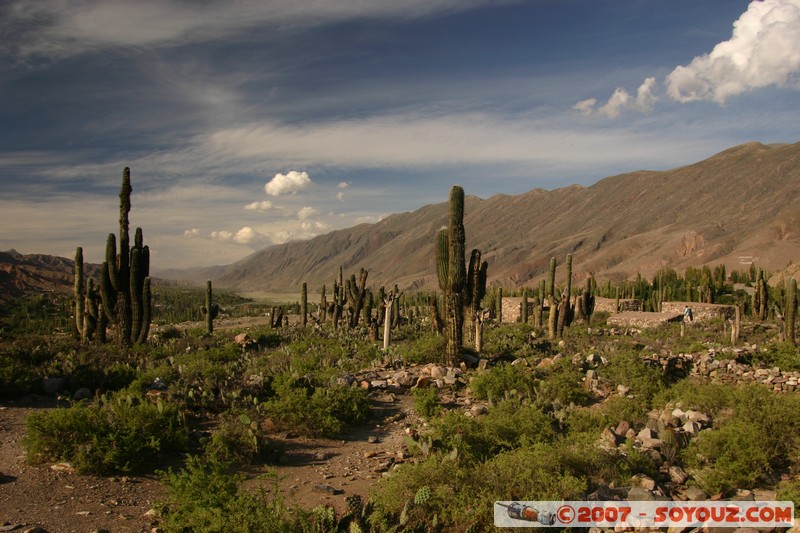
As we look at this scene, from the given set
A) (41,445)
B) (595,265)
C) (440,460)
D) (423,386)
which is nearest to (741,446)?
(440,460)

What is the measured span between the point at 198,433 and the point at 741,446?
872 cm

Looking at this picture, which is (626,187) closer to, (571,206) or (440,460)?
(571,206)

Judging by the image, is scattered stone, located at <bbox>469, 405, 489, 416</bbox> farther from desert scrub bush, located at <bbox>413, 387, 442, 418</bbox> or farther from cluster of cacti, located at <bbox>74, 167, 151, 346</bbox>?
cluster of cacti, located at <bbox>74, 167, 151, 346</bbox>

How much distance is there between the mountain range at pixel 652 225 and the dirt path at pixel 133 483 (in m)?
70.6

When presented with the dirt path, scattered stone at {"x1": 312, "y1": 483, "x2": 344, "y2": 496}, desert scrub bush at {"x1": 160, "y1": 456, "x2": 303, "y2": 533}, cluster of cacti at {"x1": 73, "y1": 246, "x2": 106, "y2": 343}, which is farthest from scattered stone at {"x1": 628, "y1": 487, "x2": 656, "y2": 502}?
cluster of cacti at {"x1": 73, "y1": 246, "x2": 106, "y2": 343}

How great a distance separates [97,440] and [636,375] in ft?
37.1

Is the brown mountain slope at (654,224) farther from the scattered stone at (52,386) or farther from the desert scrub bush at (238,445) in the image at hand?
the scattered stone at (52,386)

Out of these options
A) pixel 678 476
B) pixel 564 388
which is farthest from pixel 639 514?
pixel 564 388

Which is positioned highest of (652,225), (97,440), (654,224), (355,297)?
(654,224)

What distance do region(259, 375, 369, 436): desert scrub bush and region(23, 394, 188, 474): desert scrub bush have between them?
76.0 inches

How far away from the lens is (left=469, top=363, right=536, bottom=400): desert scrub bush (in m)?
12.1

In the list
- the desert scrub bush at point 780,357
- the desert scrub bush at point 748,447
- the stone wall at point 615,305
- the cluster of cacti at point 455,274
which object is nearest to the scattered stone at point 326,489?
the desert scrub bush at point 748,447

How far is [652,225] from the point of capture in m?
116

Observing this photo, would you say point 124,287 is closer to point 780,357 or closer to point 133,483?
point 133,483
